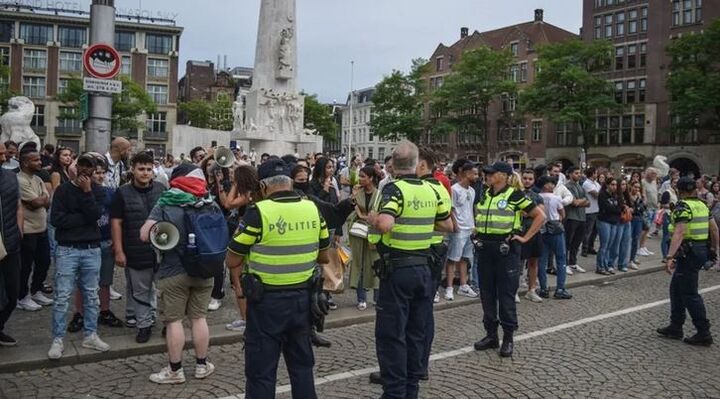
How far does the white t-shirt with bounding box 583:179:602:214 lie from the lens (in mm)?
12812

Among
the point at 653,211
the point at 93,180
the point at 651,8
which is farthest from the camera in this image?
the point at 651,8

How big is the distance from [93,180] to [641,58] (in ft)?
173

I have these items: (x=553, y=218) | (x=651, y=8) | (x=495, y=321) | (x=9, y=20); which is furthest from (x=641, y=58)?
(x=9, y=20)

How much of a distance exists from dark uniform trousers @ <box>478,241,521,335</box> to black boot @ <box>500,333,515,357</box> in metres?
0.06

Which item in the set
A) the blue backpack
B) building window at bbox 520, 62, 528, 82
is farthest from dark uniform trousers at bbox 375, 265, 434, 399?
building window at bbox 520, 62, 528, 82

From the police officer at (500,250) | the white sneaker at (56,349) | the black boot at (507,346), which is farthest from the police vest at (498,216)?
the white sneaker at (56,349)

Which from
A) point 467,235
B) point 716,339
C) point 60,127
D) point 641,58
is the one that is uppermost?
point 641,58

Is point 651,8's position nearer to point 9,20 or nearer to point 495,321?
point 495,321

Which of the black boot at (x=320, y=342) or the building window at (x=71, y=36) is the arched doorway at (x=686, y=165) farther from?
the building window at (x=71, y=36)

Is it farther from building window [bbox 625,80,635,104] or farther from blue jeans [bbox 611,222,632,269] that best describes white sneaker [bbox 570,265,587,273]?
building window [bbox 625,80,635,104]

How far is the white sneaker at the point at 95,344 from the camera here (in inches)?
240

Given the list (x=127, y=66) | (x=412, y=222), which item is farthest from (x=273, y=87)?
(x=127, y=66)

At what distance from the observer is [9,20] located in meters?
63.9

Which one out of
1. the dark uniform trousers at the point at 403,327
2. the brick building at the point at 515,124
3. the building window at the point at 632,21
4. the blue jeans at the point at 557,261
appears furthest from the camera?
the brick building at the point at 515,124
